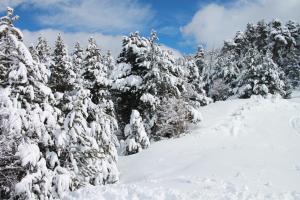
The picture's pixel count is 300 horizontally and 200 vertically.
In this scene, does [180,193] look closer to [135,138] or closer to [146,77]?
[135,138]

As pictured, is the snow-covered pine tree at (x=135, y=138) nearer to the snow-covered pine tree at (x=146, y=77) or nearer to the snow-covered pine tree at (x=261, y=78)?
the snow-covered pine tree at (x=146, y=77)

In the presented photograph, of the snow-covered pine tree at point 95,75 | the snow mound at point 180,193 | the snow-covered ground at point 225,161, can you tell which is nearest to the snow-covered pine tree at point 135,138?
the snow-covered ground at point 225,161

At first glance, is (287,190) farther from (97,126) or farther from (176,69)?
(176,69)

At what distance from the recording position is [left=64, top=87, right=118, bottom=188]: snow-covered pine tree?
13430 millimetres

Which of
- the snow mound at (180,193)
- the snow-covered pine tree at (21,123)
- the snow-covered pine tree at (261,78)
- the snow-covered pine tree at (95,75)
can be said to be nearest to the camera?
the snow mound at (180,193)

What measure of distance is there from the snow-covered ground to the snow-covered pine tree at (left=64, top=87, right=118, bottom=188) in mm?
1061

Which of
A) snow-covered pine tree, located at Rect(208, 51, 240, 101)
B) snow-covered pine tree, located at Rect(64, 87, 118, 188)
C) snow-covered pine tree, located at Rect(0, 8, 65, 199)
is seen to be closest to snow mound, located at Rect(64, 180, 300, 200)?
snow-covered pine tree, located at Rect(0, 8, 65, 199)

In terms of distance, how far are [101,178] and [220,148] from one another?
624 centimetres

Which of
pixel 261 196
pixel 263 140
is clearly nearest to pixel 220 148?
pixel 263 140

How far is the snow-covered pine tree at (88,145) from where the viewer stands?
1343cm

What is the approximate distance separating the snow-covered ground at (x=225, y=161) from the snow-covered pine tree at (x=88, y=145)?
Answer: 106 centimetres

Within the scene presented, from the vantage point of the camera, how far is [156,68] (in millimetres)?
21438

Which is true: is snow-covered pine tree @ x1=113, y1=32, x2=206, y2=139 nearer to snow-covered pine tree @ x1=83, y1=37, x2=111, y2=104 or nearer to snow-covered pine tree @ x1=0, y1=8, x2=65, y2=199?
snow-covered pine tree @ x1=83, y1=37, x2=111, y2=104

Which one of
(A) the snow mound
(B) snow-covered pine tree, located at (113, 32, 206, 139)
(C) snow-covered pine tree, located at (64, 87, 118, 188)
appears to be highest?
(B) snow-covered pine tree, located at (113, 32, 206, 139)
